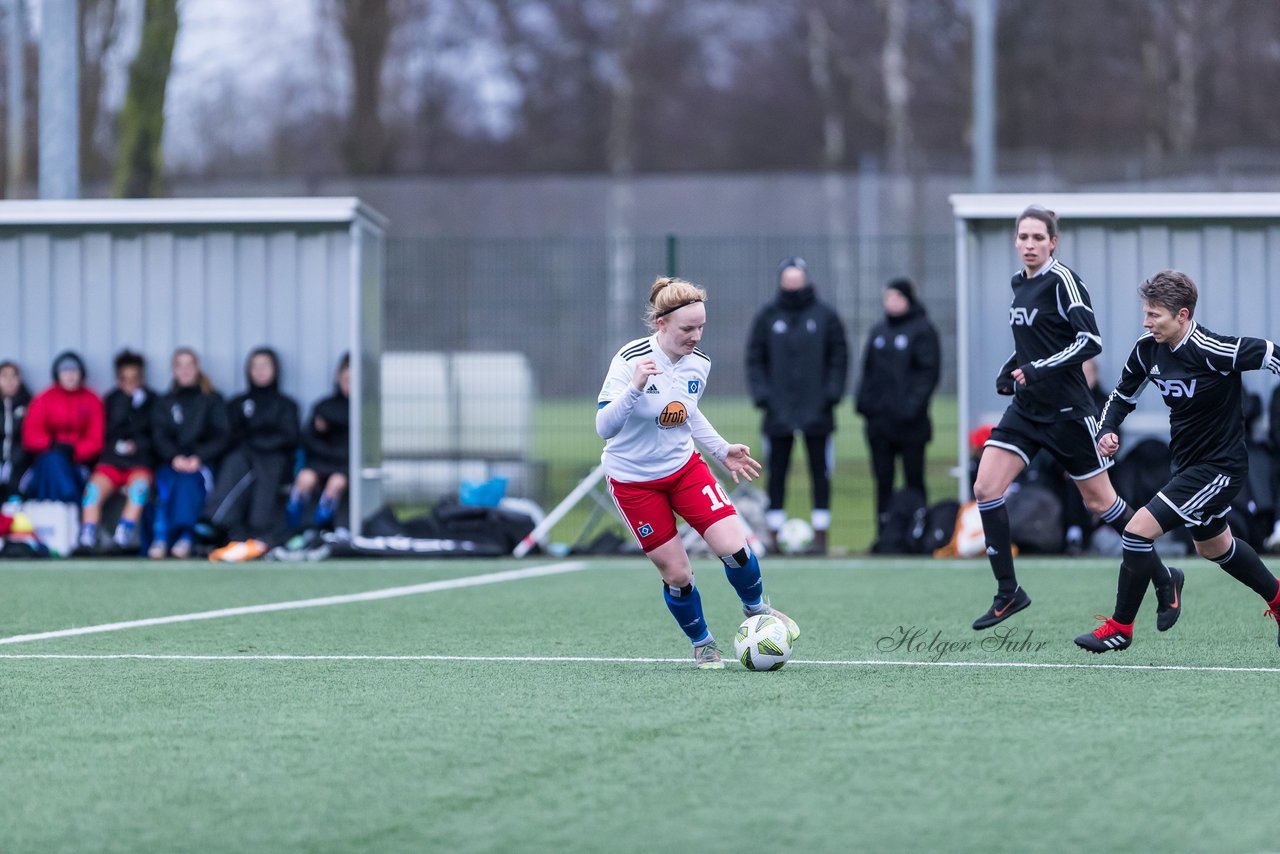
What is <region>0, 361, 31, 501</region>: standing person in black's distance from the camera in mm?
13914

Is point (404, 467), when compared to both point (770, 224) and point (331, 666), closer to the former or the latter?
point (331, 666)

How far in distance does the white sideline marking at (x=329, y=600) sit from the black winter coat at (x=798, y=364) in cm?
199

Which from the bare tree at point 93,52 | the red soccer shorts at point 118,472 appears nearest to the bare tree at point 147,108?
the red soccer shorts at point 118,472

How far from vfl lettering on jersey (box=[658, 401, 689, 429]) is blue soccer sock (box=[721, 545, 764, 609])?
0.58 meters

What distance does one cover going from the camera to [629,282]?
15438 millimetres

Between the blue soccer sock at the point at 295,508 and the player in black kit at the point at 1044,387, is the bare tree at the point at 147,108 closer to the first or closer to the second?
the blue soccer sock at the point at 295,508

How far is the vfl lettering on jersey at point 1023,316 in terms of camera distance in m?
8.45

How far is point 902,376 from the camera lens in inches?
526

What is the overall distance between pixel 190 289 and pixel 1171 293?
31.1 ft

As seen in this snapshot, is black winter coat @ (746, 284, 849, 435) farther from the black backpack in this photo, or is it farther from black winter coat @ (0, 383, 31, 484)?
black winter coat @ (0, 383, 31, 484)

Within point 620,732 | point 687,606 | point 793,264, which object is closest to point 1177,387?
point 687,606

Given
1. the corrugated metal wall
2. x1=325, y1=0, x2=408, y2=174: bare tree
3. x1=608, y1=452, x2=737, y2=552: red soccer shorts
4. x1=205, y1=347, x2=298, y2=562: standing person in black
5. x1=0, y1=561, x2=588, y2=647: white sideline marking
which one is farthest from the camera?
x1=325, y1=0, x2=408, y2=174: bare tree

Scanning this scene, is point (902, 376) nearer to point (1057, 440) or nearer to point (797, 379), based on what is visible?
point (797, 379)

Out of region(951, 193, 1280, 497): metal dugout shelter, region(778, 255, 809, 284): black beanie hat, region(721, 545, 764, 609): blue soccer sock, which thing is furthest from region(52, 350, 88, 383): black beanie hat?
region(721, 545, 764, 609): blue soccer sock
